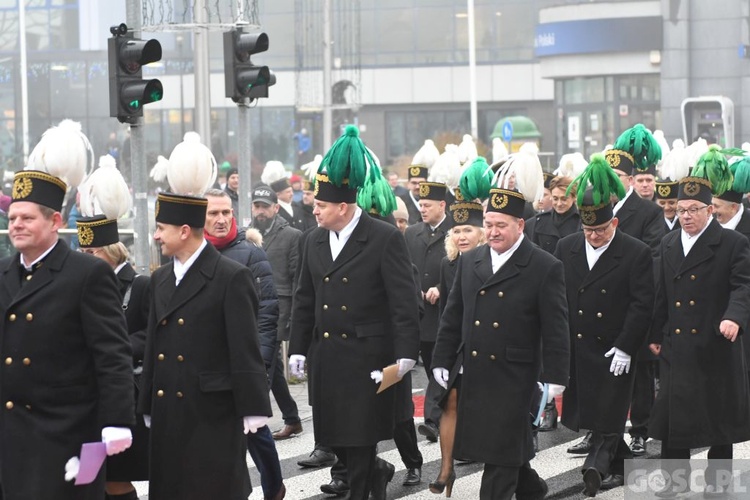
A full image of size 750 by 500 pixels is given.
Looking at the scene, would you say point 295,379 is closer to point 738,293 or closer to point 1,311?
point 738,293

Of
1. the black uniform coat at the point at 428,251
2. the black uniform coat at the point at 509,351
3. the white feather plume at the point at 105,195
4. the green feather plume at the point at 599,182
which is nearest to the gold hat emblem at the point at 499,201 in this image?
the black uniform coat at the point at 509,351

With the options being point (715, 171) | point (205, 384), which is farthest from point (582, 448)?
point (205, 384)

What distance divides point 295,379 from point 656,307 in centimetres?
549

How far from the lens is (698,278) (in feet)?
29.4

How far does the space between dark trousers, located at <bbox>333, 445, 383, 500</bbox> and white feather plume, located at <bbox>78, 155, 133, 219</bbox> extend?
76.6 inches

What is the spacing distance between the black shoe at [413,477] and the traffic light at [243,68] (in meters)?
4.26

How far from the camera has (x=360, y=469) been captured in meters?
8.20

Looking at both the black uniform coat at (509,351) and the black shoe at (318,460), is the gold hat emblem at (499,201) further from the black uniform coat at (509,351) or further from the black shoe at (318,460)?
the black shoe at (318,460)

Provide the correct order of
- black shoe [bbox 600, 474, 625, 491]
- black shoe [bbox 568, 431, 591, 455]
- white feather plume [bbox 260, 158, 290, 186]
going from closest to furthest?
black shoe [bbox 600, 474, 625, 491]
black shoe [bbox 568, 431, 591, 455]
white feather plume [bbox 260, 158, 290, 186]

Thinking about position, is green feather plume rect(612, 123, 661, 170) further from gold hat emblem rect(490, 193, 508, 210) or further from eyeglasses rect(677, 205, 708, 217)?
gold hat emblem rect(490, 193, 508, 210)

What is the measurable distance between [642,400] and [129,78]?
15.9ft

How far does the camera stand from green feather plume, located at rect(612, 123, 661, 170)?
39.8 ft

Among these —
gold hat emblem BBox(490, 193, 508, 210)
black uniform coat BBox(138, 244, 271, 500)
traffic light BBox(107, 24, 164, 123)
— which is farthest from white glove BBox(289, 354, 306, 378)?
traffic light BBox(107, 24, 164, 123)

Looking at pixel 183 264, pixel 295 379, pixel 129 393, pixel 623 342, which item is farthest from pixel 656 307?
pixel 295 379
